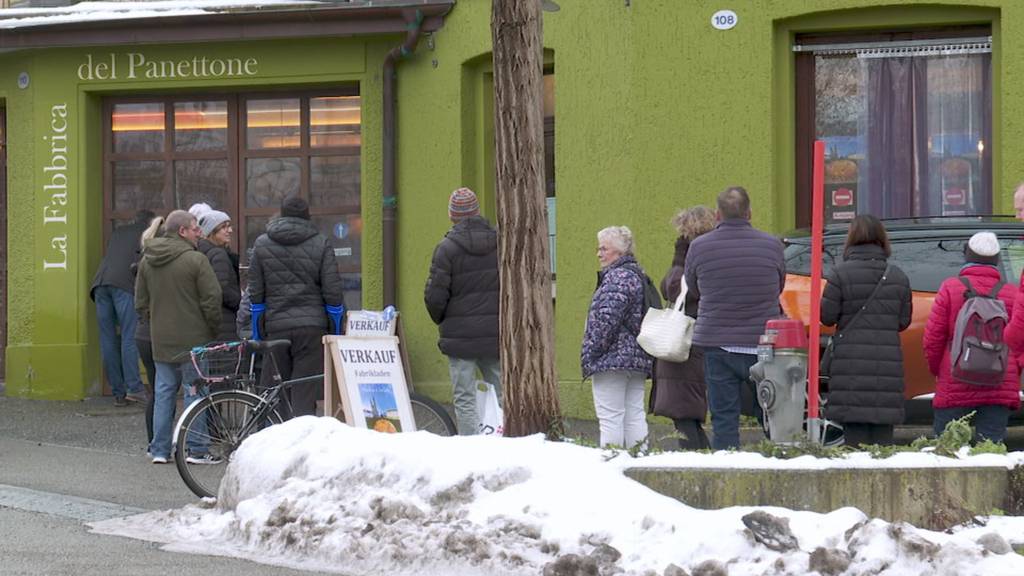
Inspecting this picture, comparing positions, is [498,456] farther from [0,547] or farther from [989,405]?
[989,405]

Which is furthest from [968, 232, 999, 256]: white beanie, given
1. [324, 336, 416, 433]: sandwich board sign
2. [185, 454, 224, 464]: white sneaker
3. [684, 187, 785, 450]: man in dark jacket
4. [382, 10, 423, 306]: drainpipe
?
[382, 10, 423, 306]: drainpipe

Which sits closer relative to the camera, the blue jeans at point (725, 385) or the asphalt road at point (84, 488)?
the asphalt road at point (84, 488)

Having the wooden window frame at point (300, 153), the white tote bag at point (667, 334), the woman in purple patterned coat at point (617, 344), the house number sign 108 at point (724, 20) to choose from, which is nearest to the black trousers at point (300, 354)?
the woman in purple patterned coat at point (617, 344)

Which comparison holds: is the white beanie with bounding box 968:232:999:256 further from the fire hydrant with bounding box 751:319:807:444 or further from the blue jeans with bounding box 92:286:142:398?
the blue jeans with bounding box 92:286:142:398

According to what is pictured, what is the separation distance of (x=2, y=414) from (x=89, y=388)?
4.61ft

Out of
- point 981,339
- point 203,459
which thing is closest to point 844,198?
point 981,339

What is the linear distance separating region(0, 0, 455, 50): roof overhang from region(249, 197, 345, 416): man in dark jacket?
423 centimetres

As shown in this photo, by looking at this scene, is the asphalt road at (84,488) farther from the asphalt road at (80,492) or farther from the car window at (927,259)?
the car window at (927,259)

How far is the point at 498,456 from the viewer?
307 inches

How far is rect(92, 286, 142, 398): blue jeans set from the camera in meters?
15.0

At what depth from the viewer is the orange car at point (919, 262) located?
10891 millimetres

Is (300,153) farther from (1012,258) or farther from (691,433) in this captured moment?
(1012,258)

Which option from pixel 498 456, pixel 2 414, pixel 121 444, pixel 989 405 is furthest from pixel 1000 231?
pixel 2 414

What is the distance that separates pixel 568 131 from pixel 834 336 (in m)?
5.29
